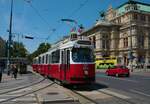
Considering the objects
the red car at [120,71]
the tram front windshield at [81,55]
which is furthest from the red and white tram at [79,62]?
the red car at [120,71]

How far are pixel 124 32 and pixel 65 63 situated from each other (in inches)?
3437

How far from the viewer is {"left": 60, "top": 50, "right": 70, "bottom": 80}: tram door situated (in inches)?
784

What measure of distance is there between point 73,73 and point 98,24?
91.7 meters

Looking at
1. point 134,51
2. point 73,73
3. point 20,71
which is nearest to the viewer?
point 73,73

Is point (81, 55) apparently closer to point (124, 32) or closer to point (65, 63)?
point (65, 63)

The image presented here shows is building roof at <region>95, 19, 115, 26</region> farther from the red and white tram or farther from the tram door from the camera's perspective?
the red and white tram

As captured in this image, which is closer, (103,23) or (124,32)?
(124,32)

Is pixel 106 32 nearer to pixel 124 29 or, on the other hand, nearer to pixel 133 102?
pixel 124 29

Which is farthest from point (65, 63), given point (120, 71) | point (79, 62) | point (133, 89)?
point (120, 71)

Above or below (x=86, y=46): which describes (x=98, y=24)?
above

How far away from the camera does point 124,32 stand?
10581 cm

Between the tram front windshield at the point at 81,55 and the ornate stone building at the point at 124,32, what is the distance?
7560cm

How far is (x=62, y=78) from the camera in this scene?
2134cm

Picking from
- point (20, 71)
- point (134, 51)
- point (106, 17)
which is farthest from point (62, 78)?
point (106, 17)
